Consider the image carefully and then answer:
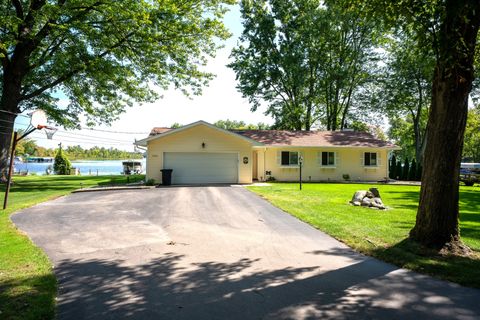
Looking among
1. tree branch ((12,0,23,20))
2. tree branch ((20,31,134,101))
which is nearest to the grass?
tree branch ((20,31,134,101))

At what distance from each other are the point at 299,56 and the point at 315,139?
390 inches

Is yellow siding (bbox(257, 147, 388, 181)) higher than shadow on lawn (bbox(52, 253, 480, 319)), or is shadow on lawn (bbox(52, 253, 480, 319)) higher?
yellow siding (bbox(257, 147, 388, 181))

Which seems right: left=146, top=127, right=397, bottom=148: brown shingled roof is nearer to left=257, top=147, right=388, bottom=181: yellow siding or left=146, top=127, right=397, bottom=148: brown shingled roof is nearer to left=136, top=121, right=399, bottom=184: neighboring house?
left=136, top=121, right=399, bottom=184: neighboring house

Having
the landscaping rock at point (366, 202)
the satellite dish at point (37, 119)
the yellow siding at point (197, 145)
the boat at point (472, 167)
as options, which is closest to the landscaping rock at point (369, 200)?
the landscaping rock at point (366, 202)

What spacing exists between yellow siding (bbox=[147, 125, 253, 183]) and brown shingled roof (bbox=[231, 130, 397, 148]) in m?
3.31

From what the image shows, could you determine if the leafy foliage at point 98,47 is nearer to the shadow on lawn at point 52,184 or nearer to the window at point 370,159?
the shadow on lawn at point 52,184

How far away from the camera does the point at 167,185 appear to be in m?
19.7

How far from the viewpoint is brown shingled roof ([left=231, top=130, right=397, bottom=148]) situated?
2486cm

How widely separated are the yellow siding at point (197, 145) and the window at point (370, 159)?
10234 millimetres

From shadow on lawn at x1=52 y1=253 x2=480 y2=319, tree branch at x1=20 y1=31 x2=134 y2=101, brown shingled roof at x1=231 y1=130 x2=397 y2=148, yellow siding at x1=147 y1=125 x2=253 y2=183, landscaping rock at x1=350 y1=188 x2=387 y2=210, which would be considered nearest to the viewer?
shadow on lawn at x1=52 y1=253 x2=480 y2=319

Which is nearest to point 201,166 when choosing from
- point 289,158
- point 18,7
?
point 289,158

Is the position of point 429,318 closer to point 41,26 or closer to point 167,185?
point 167,185

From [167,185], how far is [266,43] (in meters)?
20.0

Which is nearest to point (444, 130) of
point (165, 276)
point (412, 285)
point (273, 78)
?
point (412, 285)
